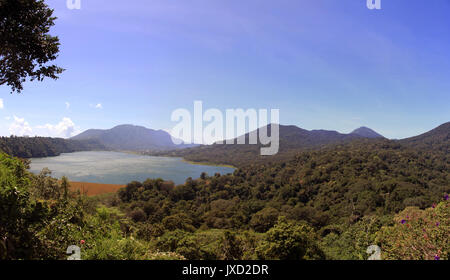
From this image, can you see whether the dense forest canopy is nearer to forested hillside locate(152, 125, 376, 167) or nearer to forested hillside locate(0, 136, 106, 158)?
forested hillside locate(152, 125, 376, 167)

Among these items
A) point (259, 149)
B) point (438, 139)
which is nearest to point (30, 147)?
point (259, 149)

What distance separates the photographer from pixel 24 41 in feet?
17.1

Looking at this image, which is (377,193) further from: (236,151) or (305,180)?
(236,151)

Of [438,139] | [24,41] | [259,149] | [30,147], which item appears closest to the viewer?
[24,41]

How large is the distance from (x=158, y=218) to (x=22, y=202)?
32103 mm

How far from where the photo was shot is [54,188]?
51.2 ft

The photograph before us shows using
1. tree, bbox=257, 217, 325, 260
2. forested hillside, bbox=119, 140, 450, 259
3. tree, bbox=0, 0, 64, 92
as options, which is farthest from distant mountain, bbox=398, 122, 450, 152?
tree, bbox=0, 0, 64, 92

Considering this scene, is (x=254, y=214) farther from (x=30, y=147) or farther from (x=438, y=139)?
(x=438, y=139)

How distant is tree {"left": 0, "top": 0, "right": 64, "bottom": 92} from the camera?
487 cm

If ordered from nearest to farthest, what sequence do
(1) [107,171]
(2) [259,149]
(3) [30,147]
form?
(1) [107,171], (3) [30,147], (2) [259,149]

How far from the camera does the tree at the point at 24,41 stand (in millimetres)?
4871

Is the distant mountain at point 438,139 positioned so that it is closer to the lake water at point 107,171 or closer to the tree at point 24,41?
the lake water at point 107,171
